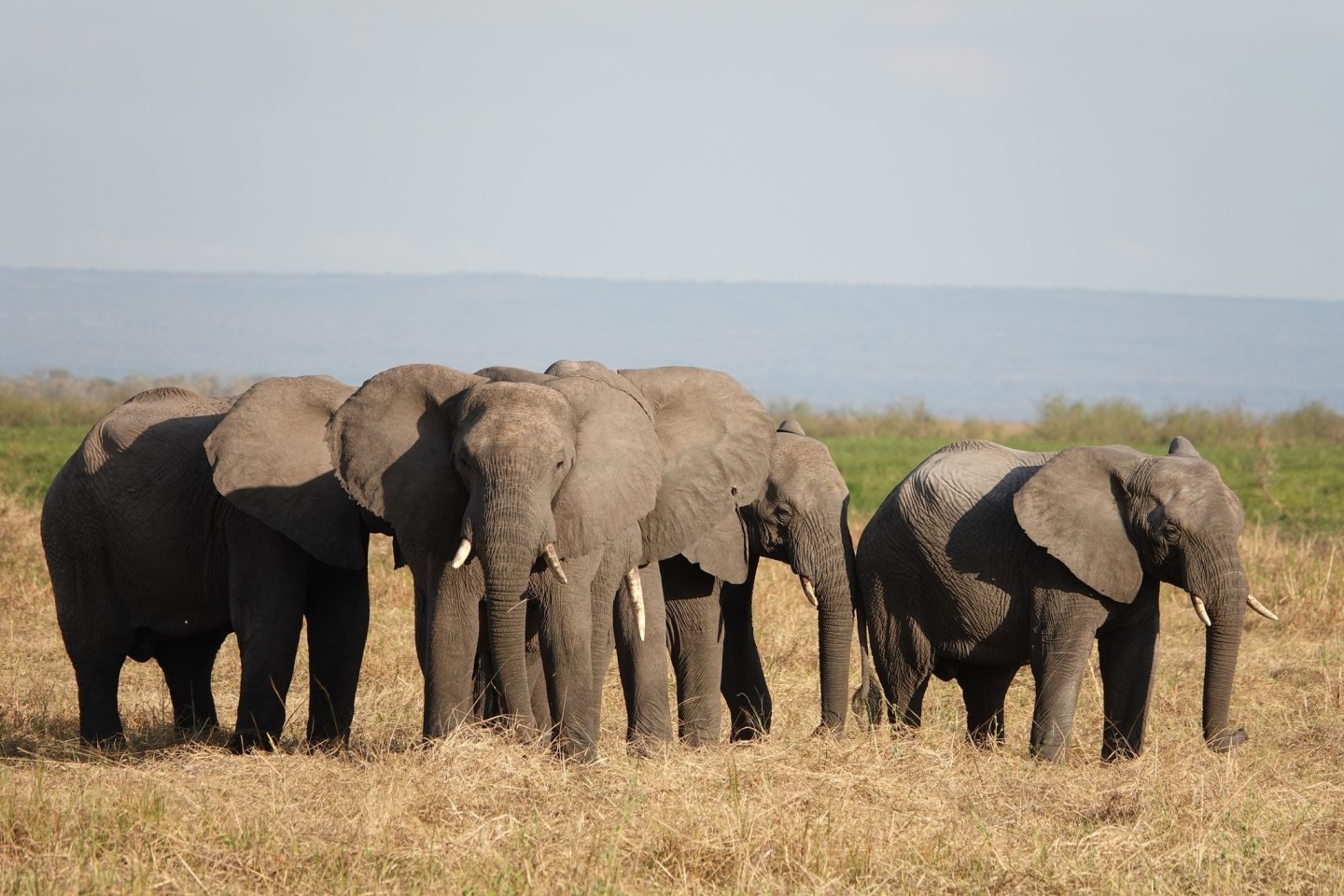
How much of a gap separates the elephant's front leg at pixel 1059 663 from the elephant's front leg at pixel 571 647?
2294mm

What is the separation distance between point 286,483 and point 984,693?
12.9 ft

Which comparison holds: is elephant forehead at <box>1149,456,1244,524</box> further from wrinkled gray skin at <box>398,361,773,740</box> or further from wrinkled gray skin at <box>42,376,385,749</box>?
wrinkled gray skin at <box>42,376,385,749</box>

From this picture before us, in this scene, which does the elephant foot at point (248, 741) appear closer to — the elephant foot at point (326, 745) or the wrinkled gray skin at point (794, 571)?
the elephant foot at point (326, 745)

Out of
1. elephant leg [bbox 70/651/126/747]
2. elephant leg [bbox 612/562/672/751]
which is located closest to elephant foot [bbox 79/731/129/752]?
elephant leg [bbox 70/651/126/747]

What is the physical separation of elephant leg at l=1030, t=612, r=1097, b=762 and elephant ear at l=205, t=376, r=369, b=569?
10.6 ft

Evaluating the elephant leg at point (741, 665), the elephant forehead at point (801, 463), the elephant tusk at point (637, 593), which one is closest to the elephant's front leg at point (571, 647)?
the elephant tusk at point (637, 593)

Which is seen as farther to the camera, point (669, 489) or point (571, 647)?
point (669, 489)

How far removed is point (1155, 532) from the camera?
792 centimetres

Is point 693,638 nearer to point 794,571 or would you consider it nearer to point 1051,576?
point 794,571

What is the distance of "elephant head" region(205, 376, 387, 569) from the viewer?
24.5 ft

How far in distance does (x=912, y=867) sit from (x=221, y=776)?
269cm

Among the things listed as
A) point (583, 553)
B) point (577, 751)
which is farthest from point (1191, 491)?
point (577, 751)

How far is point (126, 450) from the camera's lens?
826 centimetres

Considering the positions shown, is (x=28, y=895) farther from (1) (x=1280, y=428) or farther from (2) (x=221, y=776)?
(1) (x=1280, y=428)
